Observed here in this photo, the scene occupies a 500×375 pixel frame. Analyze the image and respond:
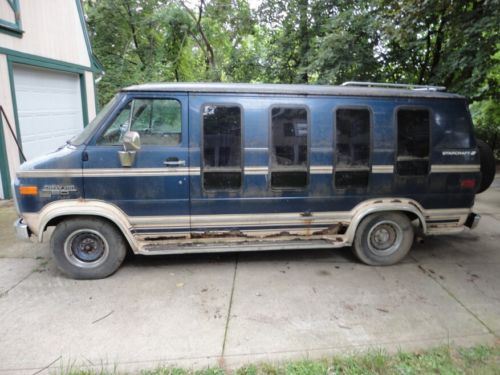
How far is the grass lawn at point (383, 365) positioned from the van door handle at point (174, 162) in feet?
6.92

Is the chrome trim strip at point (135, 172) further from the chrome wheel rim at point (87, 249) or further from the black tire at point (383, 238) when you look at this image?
the black tire at point (383, 238)

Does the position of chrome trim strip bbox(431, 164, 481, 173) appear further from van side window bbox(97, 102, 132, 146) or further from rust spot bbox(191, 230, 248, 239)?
van side window bbox(97, 102, 132, 146)

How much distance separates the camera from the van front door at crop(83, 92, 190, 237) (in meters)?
3.96

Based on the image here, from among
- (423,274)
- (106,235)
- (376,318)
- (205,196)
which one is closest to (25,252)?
(106,235)

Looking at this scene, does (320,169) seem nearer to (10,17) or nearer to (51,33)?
(10,17)

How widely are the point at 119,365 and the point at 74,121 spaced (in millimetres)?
8922

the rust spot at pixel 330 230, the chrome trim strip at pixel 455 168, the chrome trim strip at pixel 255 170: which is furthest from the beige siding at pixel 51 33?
the chrome trim strip at pixel 455 168

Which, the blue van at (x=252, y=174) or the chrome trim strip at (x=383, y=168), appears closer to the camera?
the blue van at (x=252, y=174)

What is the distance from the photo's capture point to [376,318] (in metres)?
3.44

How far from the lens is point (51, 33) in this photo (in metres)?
8.80

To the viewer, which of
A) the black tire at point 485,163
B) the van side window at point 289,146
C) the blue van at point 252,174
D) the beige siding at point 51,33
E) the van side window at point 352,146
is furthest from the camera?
the beige siding at point 51,33

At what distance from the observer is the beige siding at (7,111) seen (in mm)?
7121

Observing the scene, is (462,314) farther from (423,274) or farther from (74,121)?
(74,121)

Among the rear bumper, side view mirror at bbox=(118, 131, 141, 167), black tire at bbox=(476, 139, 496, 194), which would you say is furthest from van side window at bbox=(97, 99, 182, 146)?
black tire at bbox=(476, 139, 496, 194)
